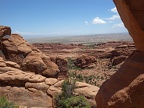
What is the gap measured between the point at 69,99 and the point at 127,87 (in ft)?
34.2

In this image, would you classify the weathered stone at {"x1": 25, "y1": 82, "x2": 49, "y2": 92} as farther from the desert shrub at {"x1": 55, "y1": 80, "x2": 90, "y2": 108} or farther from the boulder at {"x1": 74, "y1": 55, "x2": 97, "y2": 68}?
the boulder at {"x1": 74, "y1": 55, "x2": 97, "y2": 68}

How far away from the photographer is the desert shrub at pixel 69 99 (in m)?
15.6

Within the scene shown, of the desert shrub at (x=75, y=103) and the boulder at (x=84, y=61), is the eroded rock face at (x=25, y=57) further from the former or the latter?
the boulder at (x=84, y=61)

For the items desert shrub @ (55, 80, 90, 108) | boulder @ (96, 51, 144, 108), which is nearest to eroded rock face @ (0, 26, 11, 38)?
desert shrub @ (55, 80, 90, 108)

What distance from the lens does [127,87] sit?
5.91m

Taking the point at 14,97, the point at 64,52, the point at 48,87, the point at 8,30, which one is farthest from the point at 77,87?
the point at 64,52

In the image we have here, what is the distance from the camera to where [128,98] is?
5.83m

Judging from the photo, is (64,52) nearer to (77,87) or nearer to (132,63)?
(77,87)

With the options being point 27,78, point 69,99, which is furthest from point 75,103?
point 27,78

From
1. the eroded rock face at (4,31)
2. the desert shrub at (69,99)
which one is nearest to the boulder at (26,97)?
the desert shrub at (69,99)

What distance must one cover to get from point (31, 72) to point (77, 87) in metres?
5.92

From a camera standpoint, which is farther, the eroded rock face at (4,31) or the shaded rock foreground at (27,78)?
the eroded rock face at (4,31)

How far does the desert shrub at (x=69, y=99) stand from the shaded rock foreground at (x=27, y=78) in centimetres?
99

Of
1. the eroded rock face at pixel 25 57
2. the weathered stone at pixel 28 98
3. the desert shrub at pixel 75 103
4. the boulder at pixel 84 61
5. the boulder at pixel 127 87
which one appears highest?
the boulder at pixel 127 87
